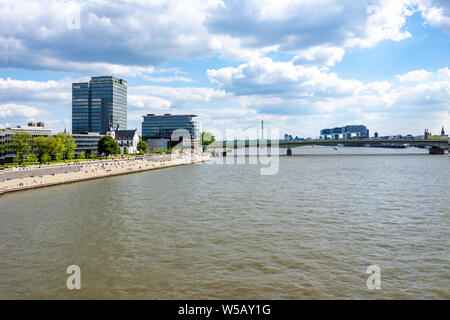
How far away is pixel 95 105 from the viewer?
6531 inches

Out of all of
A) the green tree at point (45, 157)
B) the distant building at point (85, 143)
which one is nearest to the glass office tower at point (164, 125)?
the distant building at point (85, 143)

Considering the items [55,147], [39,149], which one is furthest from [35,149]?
[55,147]

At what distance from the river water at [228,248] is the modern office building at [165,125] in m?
152

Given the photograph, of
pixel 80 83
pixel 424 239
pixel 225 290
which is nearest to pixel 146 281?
pixel 225 290

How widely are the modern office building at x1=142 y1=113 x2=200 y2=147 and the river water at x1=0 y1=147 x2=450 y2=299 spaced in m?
152

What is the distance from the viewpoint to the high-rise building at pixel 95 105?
165 meters

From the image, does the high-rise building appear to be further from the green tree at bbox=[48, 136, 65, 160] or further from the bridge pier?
the bridge pier

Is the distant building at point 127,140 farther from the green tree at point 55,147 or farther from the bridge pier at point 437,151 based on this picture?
the bridge pier at point 437,151

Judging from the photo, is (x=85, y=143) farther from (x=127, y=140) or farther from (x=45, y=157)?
(x=45, y=157)

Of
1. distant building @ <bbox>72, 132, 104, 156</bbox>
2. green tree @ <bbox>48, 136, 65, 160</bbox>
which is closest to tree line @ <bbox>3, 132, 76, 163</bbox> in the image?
green tree @ <bbox>48, 136, 65, 160</bbox>

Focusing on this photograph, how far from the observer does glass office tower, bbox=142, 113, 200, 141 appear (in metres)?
178

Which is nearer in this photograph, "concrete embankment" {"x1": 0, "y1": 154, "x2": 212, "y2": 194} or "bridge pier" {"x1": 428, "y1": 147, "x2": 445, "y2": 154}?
"concrete embankment" {"x1": 0, "y1": 154, "x2": 212, "y2": 194}

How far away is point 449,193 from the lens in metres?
30.9
